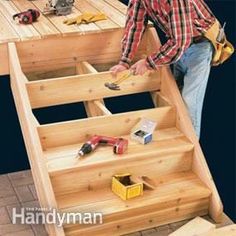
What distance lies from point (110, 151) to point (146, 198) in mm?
368

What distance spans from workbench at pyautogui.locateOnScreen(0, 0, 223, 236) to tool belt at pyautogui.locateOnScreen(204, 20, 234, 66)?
346 mm

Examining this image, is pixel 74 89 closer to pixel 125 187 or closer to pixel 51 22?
pixel 51 22

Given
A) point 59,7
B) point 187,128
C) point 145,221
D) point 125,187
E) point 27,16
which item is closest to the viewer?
point 125,187

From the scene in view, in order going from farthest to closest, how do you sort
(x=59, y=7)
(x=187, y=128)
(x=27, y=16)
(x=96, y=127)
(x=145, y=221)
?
(x=59, y=7), (x=27, y=16), (x=187, y=128), (x=96, y=127), (x=145, y=221)

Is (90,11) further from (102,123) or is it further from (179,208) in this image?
(179,208)

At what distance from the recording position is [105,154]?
3.86 meters

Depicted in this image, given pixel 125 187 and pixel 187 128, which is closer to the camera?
pixel 125 187

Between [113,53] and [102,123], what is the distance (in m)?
0.63

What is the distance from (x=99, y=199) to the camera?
3766 millimetres

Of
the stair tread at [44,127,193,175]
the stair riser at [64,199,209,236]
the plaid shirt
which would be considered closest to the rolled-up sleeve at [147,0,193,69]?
the plaid shirt

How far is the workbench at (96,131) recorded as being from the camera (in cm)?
374

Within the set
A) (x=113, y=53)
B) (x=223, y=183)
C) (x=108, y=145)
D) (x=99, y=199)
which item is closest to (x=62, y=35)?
(x=113, y=53)

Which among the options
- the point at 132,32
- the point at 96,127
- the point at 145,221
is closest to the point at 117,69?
the point at 132,32

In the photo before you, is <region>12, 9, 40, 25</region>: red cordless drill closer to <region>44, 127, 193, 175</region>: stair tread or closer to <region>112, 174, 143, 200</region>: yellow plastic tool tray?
<region>44, 127, 193, 175</region>: stair tread
